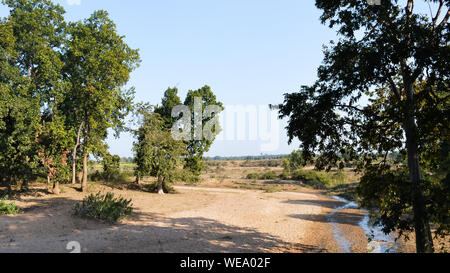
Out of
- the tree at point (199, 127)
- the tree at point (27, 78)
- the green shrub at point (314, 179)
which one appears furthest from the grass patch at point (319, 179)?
the tree at point (27, 78)

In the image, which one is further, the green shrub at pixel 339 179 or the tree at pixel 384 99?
the green shrub at pixel 339 179

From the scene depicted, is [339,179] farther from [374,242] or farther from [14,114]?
[14,114]

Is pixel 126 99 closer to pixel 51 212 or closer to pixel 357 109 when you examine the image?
pixel 51 212

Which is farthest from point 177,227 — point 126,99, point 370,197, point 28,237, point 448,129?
point 126,99

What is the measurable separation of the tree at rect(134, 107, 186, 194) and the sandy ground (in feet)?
20.5

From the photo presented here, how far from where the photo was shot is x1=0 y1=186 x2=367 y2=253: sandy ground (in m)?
9.89

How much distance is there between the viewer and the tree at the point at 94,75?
68.0 ft

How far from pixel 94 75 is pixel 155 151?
8.38 metres

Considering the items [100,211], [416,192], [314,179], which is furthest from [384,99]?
[314,179]

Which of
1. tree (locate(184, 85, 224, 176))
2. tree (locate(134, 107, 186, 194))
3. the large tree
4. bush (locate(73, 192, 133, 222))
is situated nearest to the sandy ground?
bush (locate(73, 192, 133, 222))

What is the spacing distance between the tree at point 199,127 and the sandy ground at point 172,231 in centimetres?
1184

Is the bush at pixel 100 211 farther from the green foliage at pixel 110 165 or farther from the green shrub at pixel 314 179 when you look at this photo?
the green shrub at pixel 314 179

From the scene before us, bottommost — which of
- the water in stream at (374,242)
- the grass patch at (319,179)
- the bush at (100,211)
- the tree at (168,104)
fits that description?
the grass patch at (319,179)

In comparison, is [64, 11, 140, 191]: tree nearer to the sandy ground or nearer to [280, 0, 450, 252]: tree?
the sandy ground
